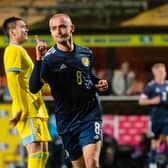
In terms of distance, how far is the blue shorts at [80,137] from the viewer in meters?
9.39

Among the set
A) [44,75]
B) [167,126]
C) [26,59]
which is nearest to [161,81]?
[167,126]

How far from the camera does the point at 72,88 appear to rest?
9.47 meters

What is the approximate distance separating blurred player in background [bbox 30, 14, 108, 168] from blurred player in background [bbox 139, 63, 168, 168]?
22.6ft

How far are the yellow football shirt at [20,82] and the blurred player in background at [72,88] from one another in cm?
89

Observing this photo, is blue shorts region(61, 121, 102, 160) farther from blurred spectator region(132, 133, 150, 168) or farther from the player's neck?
blurred spectator region(132, 133, 150, 168)

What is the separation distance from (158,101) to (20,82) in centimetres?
636

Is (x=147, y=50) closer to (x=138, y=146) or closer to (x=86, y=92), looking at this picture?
(x=138, y=146)

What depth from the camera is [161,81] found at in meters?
16.7

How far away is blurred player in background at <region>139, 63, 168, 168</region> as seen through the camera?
649 inches

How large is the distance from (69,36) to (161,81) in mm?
7519

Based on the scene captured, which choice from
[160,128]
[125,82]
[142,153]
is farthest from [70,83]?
[125,82]

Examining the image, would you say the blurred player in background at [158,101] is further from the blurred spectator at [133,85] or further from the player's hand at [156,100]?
the blurred spectator at [133,85]

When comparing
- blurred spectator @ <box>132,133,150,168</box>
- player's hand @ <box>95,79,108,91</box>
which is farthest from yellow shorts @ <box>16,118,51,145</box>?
blurred spectator @ <box>132,133,150,168</box>

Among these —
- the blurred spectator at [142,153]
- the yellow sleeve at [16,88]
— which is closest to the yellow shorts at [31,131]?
the yellow sleeve at [16,88]
